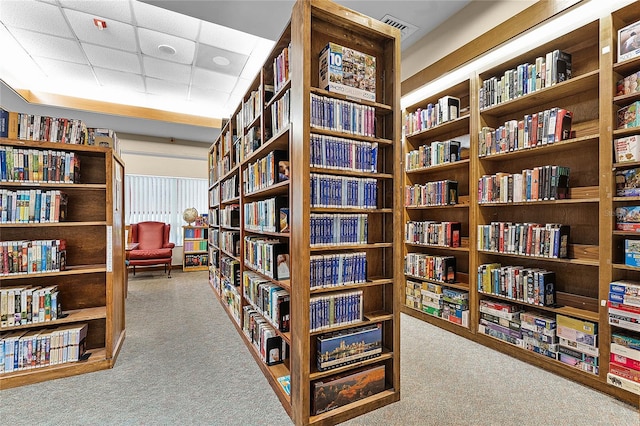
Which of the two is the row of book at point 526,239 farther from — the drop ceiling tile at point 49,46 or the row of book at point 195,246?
the row of book at point 195,246

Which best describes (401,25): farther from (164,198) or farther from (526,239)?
(164,198)

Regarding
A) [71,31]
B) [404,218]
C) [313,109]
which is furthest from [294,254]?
[71,31]

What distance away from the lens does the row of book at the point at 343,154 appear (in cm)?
180

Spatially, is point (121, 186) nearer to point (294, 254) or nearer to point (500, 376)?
point (294, 254)

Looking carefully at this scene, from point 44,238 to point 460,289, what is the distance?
12.6 ft

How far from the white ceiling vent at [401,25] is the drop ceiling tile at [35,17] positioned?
3.35 meters

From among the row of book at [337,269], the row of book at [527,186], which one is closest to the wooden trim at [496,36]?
the row of book at [527,186]

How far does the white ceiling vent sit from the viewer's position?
303 centimetres

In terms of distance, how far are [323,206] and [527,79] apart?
2201 millimetres

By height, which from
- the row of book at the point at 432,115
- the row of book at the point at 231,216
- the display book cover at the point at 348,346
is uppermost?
the row of book at the point at 432,115

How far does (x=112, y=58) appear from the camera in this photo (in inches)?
159

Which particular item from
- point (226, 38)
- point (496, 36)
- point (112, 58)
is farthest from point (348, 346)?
point (112, 58)

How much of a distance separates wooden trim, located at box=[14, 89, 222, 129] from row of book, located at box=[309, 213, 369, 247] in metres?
4.94

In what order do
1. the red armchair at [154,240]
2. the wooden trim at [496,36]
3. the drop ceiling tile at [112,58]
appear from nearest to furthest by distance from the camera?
the wooden trim at [496,36]
the drop ceiling tile at [112,58]
the red armchair at [154,240]
